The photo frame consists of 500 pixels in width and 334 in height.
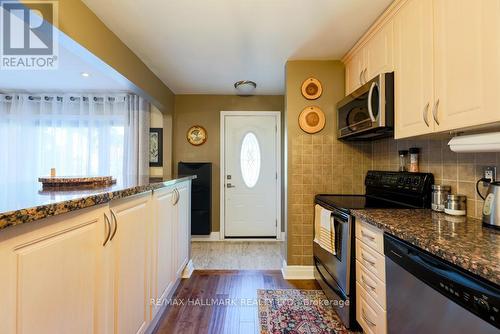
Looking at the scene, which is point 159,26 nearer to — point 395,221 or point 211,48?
point 211,48

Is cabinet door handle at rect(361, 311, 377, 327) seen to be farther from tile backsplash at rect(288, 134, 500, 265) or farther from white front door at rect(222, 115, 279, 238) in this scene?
white front door at rect(222, 115, 279, 238)

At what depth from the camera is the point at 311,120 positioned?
2.64 metres

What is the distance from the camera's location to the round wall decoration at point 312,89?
2.65m

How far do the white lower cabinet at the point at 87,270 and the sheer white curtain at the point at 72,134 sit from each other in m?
2.42

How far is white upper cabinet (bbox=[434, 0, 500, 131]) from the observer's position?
3.39ft

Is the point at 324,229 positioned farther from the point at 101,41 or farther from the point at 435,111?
the point at 101,41

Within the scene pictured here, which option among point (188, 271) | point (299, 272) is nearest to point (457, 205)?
point (299, 272)

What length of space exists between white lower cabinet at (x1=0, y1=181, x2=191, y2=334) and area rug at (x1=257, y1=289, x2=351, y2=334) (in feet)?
2.78

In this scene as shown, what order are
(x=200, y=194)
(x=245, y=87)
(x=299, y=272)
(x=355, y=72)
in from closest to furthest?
(x=355, y=72), (x=299, y=272), (x=245, y=87), (x=200, y=194)

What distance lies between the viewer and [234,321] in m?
1.93

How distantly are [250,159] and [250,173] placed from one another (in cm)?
23

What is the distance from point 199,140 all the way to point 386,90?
288 centimetres

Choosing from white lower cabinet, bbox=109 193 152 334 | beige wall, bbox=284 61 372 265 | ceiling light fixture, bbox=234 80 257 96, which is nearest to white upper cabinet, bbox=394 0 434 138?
beige wall, bbox=284 61 372 265

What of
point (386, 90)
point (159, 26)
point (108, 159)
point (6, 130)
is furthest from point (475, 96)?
point (6, 130)
